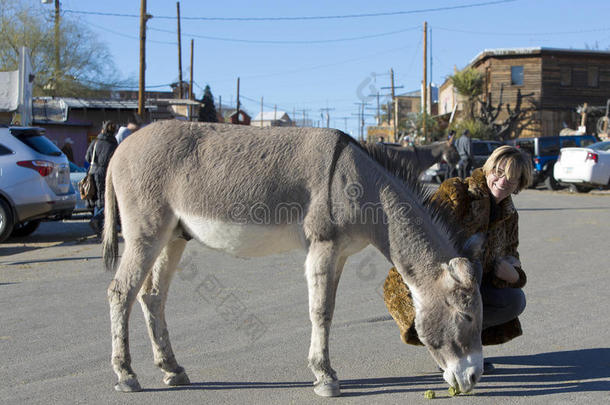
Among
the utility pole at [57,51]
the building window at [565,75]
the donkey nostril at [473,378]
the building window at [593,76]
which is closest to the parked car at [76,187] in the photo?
the donkey nostril at [473,378]

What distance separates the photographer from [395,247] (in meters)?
4.04

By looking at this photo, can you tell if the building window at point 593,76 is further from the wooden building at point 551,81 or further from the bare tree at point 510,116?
the bare tree at point 510,116

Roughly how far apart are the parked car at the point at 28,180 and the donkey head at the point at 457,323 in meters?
8.76

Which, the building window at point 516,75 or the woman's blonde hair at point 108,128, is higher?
the building window at point 516,75

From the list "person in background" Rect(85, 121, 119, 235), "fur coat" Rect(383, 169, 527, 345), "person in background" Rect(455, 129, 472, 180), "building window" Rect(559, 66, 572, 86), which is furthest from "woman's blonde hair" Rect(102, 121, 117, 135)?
"building window" Rect(559, 66, 572, 86)

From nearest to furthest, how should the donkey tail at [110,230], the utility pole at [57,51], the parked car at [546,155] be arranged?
the donkey tail at [110,230] < the parked car at [546,155] < the utility pole at [57,51]

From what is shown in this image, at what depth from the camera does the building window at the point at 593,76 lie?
42.1 m

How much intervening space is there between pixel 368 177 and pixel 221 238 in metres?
1.14

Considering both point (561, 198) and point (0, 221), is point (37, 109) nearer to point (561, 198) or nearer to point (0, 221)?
point (0, 221)

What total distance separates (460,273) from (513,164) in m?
1.06

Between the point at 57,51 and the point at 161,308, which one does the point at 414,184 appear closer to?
the point at 161,308

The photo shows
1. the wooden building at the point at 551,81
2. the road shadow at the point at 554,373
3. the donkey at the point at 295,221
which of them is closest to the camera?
the donkey at the point at 295,221

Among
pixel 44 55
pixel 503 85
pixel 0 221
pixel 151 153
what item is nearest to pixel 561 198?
pixel 0 221

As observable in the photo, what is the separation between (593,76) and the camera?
139 ft
